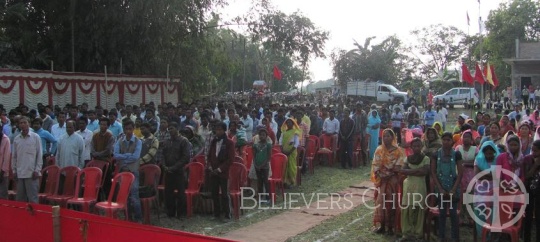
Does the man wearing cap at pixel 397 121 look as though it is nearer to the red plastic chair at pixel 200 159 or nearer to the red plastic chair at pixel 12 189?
the red plastic chair at pixel 200 159

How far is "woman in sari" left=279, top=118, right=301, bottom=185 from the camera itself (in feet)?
37.5

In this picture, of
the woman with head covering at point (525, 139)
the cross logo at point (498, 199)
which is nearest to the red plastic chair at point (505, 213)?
the cross logo at point (498, 199)

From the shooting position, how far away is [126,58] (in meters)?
21.5

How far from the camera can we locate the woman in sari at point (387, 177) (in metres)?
7.64

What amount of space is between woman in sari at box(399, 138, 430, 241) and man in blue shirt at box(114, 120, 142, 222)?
384 cm

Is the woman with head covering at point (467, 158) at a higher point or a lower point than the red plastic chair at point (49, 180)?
higher

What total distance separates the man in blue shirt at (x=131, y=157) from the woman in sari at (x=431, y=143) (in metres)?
4.17

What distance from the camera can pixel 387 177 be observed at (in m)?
7.77

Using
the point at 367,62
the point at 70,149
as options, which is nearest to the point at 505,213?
the point at 70,149

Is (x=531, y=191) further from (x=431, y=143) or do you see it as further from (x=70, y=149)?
(x=70, y=149)

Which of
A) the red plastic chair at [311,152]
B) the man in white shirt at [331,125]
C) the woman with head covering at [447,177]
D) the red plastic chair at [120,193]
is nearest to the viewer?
the woman with head covering at [447,177]

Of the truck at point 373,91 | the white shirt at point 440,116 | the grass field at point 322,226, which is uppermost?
the truck at point 373,91

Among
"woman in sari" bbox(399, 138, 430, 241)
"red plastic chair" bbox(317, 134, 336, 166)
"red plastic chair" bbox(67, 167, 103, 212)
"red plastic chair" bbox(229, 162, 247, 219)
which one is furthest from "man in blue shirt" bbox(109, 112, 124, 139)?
"woman in sari" bbox(399, 138, 430, 241)

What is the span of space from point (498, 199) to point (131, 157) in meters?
5.11
